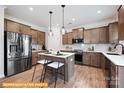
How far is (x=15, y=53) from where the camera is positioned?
3.44 metres

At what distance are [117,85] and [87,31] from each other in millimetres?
3919

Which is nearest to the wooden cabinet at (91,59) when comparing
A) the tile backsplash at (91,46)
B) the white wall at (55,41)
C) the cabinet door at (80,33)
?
the tile backsplash at (91,46)

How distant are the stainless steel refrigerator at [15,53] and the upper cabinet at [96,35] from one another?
3248 mm

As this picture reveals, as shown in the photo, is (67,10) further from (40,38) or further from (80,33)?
(40,38)

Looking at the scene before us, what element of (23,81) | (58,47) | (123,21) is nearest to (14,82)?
(23,81)

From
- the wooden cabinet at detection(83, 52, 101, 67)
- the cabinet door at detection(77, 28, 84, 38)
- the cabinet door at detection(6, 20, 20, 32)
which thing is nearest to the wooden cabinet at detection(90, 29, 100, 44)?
the cabinet door at detection(77, 28, 84, 38)

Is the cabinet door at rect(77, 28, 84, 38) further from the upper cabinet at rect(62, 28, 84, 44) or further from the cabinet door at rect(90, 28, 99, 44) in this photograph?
the cabinet door at rect(90, 28, 99, 44)

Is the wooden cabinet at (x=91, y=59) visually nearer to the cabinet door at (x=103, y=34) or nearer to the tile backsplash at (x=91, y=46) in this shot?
the tile backsplash at (x=91, y=46)

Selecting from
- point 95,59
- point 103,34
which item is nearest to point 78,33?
point 103,34

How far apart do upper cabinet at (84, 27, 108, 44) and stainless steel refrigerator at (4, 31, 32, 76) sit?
3.25 metres

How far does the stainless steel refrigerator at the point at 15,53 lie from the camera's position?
10.5ft

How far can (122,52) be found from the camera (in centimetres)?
309

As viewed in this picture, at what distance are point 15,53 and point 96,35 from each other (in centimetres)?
405
